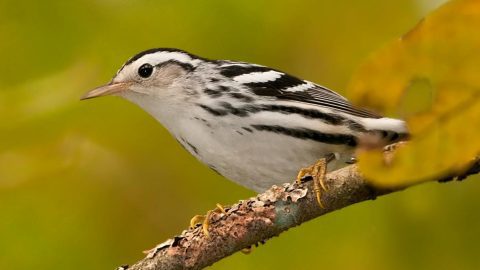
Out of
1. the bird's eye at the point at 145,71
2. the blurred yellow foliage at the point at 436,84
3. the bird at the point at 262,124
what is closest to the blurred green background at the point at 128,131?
the bird at the point at 262,124

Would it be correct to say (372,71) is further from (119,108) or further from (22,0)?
(119,108)

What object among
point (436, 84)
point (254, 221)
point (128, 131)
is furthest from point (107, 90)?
point (436, 84)

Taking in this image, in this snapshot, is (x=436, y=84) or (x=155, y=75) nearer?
(x=436, y=84)

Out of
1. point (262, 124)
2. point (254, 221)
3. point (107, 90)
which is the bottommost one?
point (254, 221)

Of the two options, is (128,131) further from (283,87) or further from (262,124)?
(283,87)

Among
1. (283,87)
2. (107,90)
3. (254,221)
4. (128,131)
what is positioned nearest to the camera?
(254,221)

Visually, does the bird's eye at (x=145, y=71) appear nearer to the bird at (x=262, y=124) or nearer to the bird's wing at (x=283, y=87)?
the bird at (x=262, y=124)
